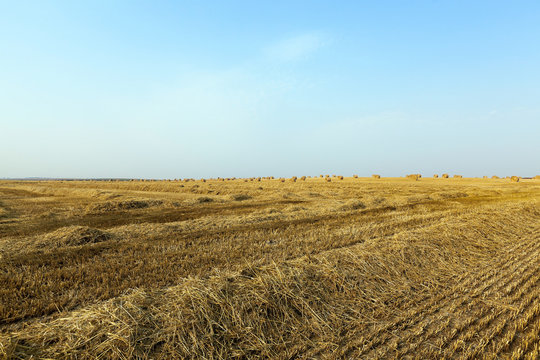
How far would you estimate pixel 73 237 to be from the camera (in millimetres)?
9789

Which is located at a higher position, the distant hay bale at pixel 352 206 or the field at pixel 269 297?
the distant hay bale at pixel 352 206

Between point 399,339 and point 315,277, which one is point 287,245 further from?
point 399,339

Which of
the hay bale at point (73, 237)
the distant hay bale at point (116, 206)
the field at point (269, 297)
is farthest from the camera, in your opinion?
the distant hay bale at point (116, 206)

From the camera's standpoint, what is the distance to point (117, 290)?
573 cm

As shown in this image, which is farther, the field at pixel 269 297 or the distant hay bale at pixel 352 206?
the distant hay bale at pixel 352 206

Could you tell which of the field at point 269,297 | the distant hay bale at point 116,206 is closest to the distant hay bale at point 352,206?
the field at point 269,297

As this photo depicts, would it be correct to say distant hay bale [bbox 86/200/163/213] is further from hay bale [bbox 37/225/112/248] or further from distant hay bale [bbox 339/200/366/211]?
distant hay bale [bbox 339/200/366/211]

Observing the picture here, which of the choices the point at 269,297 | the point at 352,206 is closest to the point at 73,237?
the point at 269,297

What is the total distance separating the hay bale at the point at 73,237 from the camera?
950 centimetres

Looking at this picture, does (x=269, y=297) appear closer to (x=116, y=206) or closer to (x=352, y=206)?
(x=352, y=206)

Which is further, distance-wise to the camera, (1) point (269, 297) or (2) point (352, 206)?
(2) point (352, 206)

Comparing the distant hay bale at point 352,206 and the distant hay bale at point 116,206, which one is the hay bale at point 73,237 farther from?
the distant hay bale at point 352,206

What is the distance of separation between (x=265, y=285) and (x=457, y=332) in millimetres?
3198

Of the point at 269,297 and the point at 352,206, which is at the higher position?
the point at 352,206
